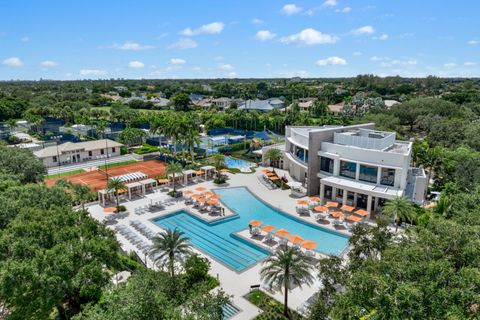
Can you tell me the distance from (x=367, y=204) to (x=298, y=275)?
18.3m

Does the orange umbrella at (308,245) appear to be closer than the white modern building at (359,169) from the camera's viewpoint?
Yes

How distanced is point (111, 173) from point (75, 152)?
12.7m

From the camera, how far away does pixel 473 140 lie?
46.1 meters

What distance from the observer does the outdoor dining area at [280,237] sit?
25859mm

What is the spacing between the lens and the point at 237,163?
5659 cm

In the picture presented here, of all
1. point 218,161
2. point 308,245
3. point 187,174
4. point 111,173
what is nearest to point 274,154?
point 218,161

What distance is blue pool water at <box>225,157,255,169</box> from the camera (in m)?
54.5

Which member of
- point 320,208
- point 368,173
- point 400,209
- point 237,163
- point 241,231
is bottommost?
point 241,231

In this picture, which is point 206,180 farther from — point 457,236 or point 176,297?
point 457,236

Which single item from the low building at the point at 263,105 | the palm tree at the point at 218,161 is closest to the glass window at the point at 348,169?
the palm tree at the point at 218,161

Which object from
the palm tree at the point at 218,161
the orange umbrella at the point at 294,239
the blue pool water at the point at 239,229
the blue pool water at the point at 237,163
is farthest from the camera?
the blue pool water at the point at 237,163

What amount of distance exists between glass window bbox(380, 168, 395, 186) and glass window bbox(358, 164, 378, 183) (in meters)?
0.76

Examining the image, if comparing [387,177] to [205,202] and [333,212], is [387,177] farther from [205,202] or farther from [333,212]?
[205,202]

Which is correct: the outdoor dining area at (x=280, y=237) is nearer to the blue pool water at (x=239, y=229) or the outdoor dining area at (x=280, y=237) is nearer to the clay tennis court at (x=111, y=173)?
the blue pool water at (x=239, y=229)
